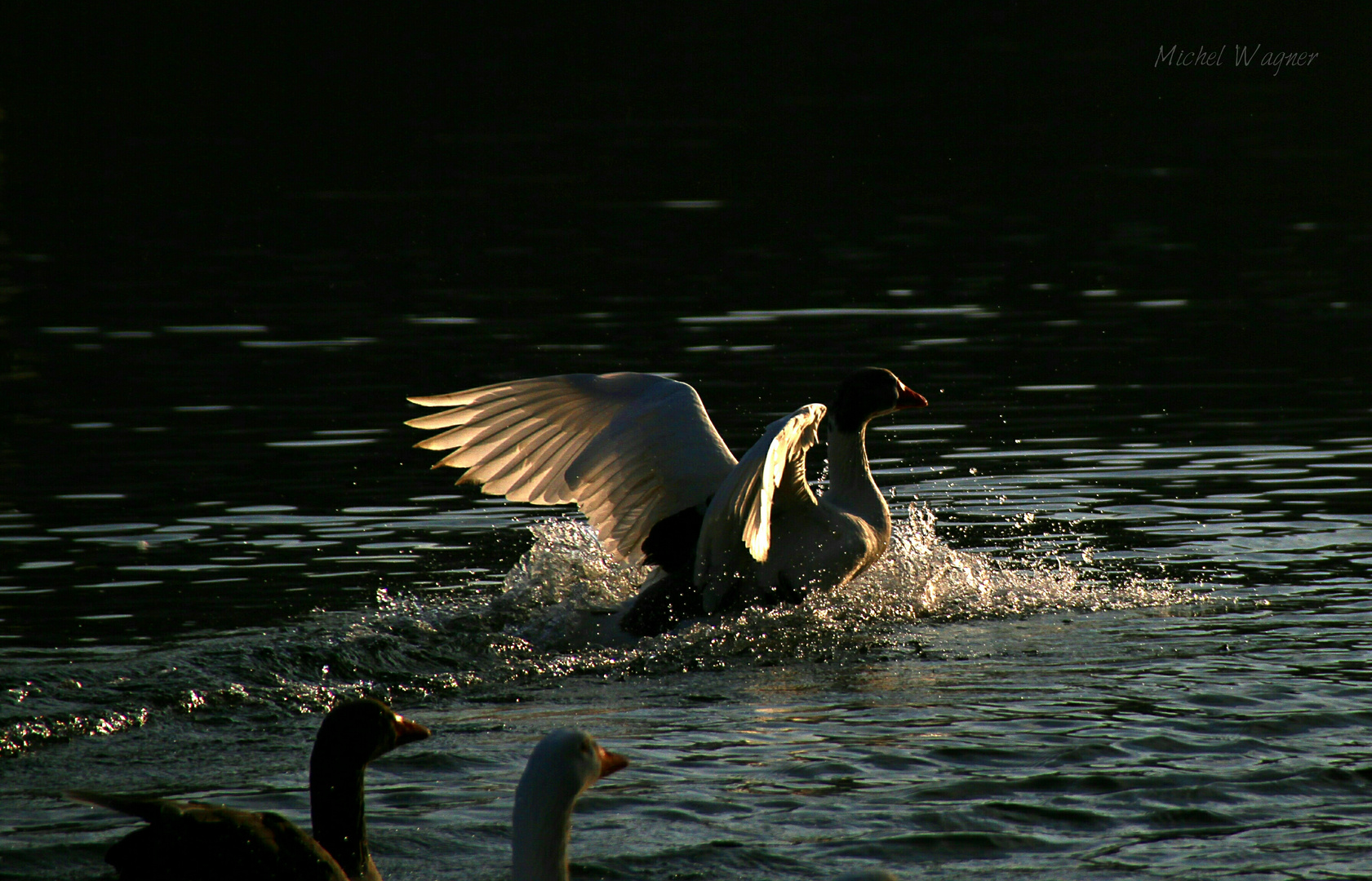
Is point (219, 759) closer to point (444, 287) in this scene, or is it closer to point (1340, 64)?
point (444, 287)

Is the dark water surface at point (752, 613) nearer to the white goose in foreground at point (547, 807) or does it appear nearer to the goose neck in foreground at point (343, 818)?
the goose neck in foreground at point (343, 818)

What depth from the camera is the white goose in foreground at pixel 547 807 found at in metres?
5.39

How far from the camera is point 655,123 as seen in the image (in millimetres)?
35875

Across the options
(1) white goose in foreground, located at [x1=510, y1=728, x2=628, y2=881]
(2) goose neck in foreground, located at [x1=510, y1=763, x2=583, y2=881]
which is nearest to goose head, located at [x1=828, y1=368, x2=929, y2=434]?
(1) white goose in foreground, located at [x1=510, y1=728, x2=628, y2=881]

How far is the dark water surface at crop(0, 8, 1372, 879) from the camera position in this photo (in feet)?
22.8

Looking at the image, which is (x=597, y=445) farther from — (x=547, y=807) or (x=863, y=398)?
(x=547, y=807)

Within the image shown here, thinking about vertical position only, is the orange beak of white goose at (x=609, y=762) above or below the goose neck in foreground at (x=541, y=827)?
above

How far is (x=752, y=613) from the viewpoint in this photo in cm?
1004

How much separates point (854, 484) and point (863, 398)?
19.1 inches

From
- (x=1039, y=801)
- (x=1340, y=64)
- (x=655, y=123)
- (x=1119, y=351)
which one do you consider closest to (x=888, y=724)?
(x=1039, y=801)

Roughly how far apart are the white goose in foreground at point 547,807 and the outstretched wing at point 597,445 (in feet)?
13.9

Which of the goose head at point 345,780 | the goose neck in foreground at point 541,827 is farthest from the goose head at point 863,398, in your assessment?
the goose neck in foreground at point 541,827
